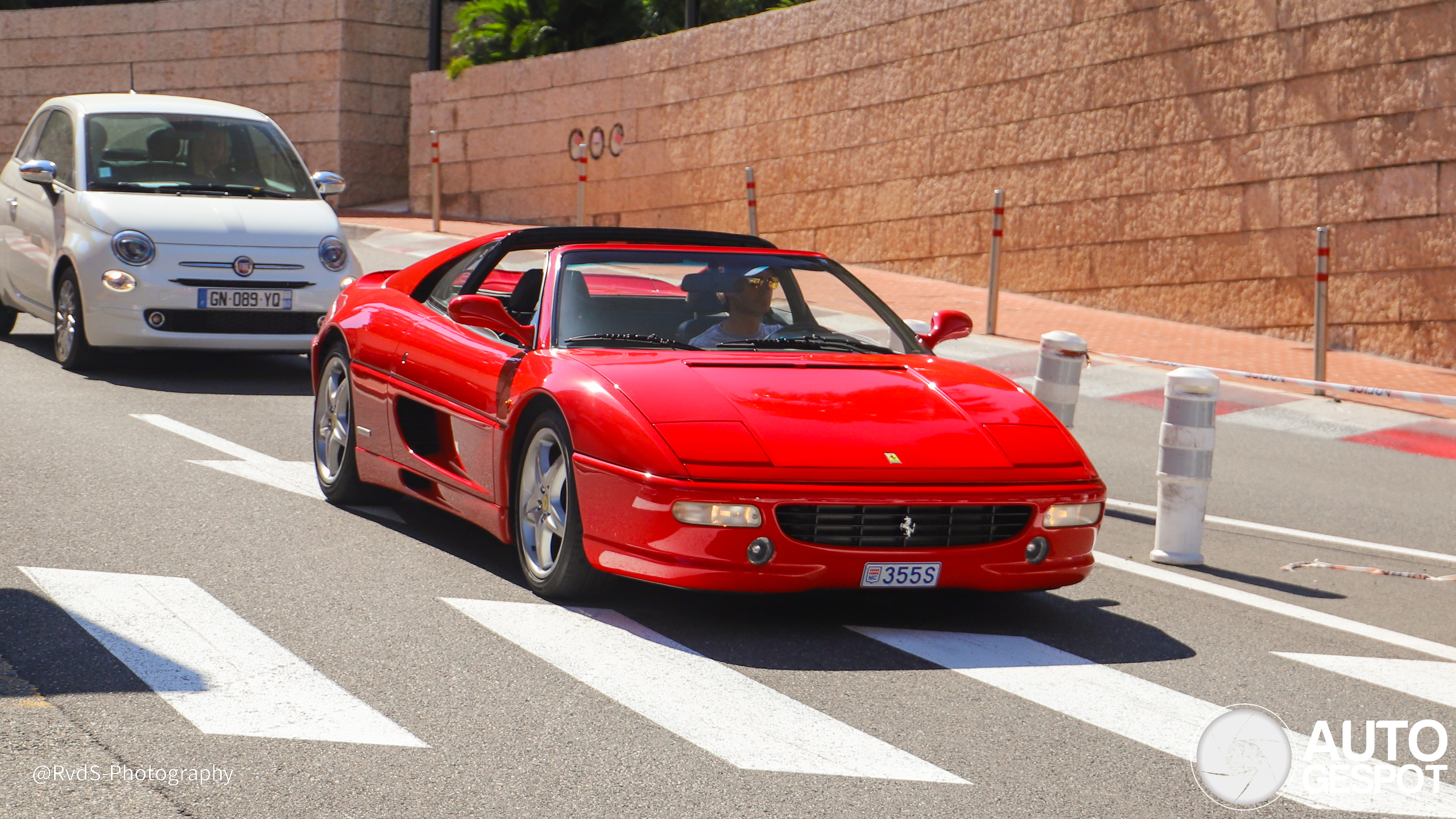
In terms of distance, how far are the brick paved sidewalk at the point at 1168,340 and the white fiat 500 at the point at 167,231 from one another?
5587 millimetres

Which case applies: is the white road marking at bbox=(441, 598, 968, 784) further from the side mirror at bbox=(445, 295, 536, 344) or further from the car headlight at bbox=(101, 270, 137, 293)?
the car headlight at bbox=(101, 270, 137, 293)

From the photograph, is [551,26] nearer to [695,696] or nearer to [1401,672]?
[1401,672]

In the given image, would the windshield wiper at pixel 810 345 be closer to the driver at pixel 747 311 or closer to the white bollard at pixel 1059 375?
the driver at pixel 747 311

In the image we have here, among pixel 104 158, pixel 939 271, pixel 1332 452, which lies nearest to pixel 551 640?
pixel 1332 452

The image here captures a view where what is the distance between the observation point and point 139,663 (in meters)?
4.90

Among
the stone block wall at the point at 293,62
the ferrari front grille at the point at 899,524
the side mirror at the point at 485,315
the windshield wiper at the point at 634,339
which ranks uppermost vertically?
the stone block wall at the point at 293,62

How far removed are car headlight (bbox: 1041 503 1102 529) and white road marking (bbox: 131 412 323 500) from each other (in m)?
3.55

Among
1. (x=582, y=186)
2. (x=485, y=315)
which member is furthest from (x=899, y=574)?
(x=582, y=186)

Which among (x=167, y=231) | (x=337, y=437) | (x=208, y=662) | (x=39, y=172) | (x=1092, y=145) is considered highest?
(x=1092, y=145)

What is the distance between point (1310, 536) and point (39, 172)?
8.59 meters

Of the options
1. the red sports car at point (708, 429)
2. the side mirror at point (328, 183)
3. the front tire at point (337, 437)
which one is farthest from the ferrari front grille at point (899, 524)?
the side mirror at point (328, 183)

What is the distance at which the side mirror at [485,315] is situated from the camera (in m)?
6.27

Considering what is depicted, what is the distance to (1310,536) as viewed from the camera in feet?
26.5

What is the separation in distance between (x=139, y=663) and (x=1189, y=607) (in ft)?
12.0
